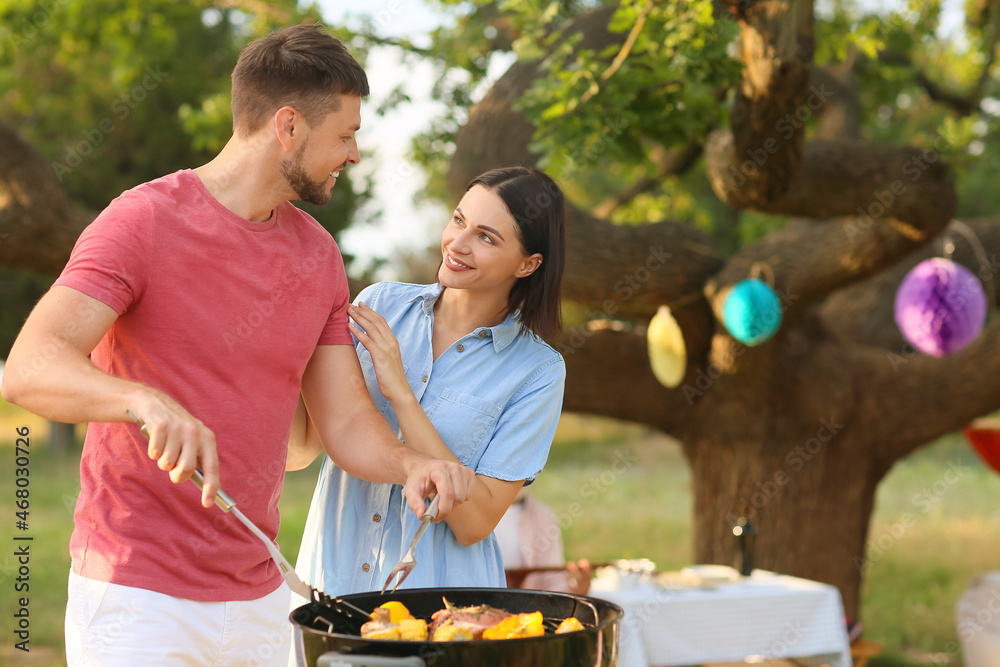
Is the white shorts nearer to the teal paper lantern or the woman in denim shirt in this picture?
the woman in denim shirt

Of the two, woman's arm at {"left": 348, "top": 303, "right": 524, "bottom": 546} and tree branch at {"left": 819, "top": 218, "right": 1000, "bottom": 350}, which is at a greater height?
tree branch at {"left": 819, "top": 218, "right": 1000, "bottom": 350}

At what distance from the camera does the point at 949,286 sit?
4.15 m

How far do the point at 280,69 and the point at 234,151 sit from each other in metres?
0.17

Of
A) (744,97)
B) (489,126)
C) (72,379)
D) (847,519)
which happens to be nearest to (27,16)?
(489,126)

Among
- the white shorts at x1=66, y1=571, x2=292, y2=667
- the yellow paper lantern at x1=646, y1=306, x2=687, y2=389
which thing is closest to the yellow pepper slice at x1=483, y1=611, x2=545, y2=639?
the white shorts at x1=66, y1=571, x2=292, y2=667

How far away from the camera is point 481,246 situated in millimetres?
1982

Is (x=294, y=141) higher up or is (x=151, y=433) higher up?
(x=294, y=141)

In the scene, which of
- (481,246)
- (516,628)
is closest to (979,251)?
(481,246)

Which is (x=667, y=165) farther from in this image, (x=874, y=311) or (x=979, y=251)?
(x=979, y=251)

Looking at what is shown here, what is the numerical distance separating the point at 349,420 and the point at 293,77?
0.66 meters

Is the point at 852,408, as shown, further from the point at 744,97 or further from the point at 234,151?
the point at 234,151

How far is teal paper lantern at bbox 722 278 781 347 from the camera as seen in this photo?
428cm

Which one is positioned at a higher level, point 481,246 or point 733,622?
point 481,246

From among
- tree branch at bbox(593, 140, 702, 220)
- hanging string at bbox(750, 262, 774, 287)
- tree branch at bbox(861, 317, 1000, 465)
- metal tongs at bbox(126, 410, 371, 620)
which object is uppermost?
tree branch at bbox(593, 140, 702, 220)
